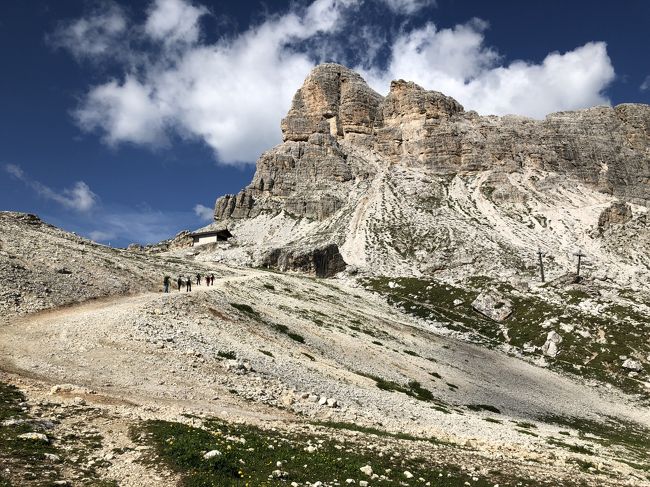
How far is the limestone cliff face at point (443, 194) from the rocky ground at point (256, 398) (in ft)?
224

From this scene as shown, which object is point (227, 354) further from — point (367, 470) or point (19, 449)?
point (19, 449)

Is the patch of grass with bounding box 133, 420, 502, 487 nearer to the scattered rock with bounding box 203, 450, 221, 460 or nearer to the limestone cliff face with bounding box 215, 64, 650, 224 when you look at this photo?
the scattered rock with bounding box 203, 450, 221, 460

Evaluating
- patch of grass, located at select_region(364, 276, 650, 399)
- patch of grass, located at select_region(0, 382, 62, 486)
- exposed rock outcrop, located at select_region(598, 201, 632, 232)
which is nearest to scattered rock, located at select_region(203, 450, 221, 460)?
patch of grass, located at select_region(0, 382, 62, 486)

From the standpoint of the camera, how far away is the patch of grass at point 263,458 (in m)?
14.0

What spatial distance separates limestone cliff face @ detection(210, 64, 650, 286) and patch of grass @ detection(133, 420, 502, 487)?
103 metres

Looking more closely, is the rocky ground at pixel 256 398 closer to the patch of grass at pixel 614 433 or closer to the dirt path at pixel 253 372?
the dirt path at pixel 253 372

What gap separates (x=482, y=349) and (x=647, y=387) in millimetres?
21557

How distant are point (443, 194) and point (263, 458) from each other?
160m

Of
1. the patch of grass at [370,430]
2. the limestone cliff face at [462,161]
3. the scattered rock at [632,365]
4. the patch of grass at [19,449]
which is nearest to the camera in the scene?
the patch of grass at [19,449]

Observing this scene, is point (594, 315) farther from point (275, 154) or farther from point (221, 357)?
point (275, 154)

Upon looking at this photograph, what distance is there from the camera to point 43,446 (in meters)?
13.9

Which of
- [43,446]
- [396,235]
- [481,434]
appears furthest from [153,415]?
[396,235]

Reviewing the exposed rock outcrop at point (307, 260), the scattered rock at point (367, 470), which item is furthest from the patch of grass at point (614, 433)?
the exposed rock outcrop at point (307, 260)

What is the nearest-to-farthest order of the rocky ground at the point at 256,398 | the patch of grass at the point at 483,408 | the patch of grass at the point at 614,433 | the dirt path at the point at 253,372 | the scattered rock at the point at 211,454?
the scattered rock at the point at 211,454, the rocky ground at the point at 256,398, the dirt path at the point at 253,372, the patch of grass at the point at 614,433, the patch of grass at the point at 483,408
